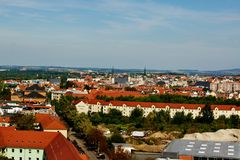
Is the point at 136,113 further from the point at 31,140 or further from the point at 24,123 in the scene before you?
the point at 31,140

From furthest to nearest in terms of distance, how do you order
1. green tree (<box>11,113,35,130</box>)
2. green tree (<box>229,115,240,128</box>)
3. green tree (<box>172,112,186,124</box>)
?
green tree (<box>172,112,186,124</box>) < green tree (<box>229,115,240,128</box>) < green tree (<box>11,113,35,130</box>)

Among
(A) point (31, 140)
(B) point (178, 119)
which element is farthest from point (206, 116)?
(A) point (31, 140)

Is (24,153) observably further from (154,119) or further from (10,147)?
(154,119)

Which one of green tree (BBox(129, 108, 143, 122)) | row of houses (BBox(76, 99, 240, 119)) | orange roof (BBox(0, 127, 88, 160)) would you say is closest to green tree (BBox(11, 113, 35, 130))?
orange roof (BBox(0, 127, 88, 160))

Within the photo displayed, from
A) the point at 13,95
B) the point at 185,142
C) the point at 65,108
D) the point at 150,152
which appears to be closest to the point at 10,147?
the point at 185,142

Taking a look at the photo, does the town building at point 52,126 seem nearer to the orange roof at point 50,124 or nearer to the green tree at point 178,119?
the orange roof at point 50,124

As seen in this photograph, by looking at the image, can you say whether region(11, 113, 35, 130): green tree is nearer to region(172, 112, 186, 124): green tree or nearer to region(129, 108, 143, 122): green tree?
region(129, 108, 143, 122): green tree
